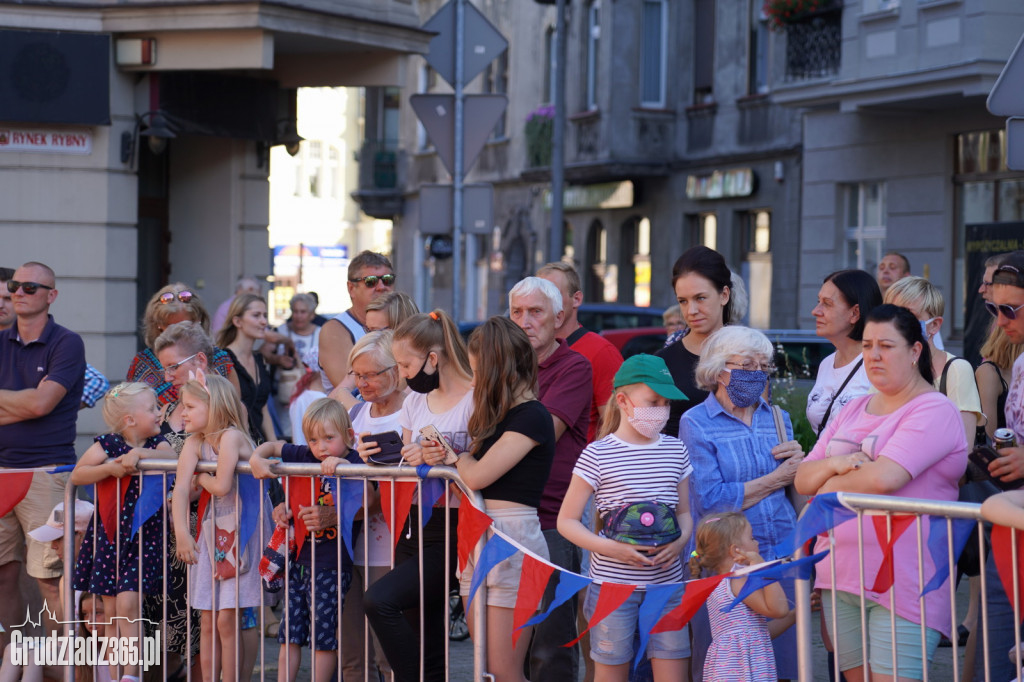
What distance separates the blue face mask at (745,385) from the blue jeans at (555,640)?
1.00 m

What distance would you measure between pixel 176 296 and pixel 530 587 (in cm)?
349

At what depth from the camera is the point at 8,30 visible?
12242 millimetres

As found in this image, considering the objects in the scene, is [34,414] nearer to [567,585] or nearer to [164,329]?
[164,329]

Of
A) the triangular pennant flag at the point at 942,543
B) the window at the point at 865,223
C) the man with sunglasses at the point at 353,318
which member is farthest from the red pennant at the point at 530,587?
the window at the point at 865,223

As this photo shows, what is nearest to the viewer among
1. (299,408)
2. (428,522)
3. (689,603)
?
(689,603)

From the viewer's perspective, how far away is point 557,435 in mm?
5848

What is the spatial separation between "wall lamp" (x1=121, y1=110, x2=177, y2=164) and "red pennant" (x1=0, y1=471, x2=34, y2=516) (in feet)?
20.6

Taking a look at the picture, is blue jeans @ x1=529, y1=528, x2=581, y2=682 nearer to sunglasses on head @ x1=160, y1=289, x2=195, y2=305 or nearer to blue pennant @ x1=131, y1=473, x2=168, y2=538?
blue pennant @ x1=131, y1=473, x2=168, y2=538

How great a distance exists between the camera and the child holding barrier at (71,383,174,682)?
6.55m

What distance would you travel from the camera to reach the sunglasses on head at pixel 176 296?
7.90m

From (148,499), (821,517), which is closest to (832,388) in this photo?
(821,517)

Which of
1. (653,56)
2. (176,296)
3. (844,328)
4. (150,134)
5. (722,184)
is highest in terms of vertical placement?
(653,56)

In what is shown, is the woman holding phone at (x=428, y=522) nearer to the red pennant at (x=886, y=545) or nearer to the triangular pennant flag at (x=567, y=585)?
the triangular pennant flag at (x=567, y=585)

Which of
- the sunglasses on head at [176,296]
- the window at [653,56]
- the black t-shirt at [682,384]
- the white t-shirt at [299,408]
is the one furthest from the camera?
the window at [653,56]
